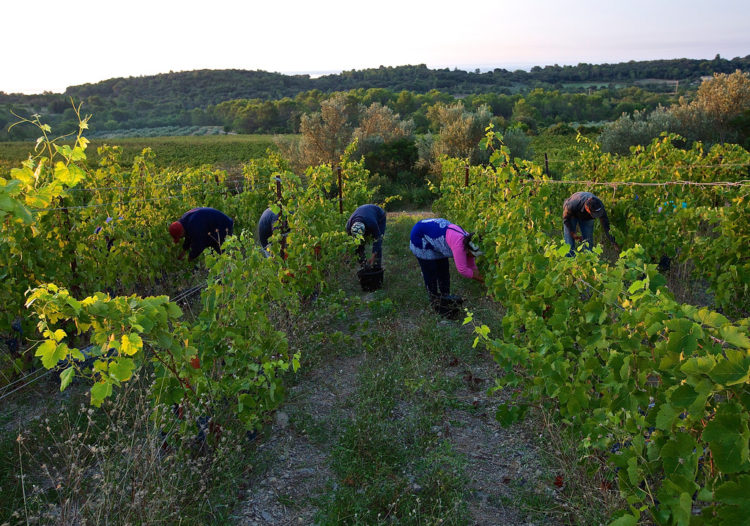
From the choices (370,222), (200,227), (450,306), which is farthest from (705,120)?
(200,227)

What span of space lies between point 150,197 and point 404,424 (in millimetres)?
4771

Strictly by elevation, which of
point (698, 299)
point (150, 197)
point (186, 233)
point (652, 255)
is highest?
point (150, 197)

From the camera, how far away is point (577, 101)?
55625mm

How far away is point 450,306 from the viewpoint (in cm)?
534

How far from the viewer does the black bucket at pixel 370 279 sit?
628cm

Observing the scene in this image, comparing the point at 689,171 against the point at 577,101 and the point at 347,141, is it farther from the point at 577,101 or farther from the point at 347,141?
the point at 577,101

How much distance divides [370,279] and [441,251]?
4.86 feet

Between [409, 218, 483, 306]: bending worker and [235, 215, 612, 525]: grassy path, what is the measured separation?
21.4 inches

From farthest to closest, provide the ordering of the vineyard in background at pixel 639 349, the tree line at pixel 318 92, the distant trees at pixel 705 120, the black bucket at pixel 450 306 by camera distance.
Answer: the tree line at pixel 318 92
the distant trees at pixel 705 120
the black bucket at pixel 450 306
the vineyard in background at pixel 639 349

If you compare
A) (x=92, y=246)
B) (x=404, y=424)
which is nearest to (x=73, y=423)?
(x=92, y=246)

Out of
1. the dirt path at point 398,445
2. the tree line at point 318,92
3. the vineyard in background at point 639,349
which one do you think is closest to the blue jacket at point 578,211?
the vineyard in background at point 639,349

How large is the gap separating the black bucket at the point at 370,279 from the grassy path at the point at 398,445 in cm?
125

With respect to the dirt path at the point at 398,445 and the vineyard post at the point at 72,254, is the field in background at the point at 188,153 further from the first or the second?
the dirt path at the point at 398,445

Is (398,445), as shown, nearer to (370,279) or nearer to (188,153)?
(370,279)
